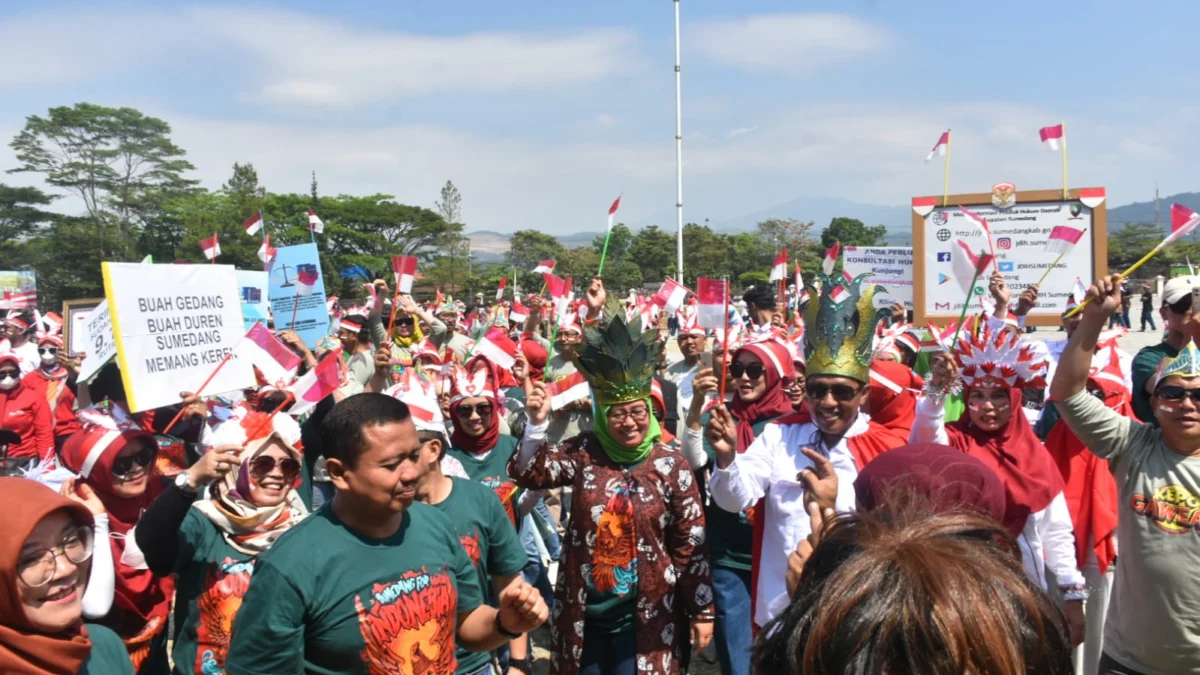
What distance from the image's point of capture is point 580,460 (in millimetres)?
3840

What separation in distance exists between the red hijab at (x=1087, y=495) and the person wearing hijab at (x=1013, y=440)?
274 millimetres

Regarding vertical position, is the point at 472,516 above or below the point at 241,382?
below

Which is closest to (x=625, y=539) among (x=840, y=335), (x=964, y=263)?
(x=840, y=335)

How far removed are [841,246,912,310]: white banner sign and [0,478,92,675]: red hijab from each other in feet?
30.5

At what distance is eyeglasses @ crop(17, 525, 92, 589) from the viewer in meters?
1.88

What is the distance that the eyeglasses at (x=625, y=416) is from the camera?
379 cm

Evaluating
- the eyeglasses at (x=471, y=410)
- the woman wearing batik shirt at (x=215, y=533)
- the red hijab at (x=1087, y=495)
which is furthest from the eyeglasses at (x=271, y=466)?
the red hijab at (x=1087, y=495)

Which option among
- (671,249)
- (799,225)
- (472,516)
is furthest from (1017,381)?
(799,225)

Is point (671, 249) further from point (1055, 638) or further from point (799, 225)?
point (1055, 638)

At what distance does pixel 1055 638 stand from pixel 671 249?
72005mm

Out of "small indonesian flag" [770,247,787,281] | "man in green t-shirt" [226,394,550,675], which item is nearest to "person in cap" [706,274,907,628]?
"man in green t-shirt" [226,394,550,675]

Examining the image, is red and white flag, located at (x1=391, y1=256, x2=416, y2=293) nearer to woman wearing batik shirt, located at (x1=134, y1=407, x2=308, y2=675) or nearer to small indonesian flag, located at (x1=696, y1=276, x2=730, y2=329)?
small indonesian flag, located at (x1=696, y1=276, x2=730, y2=329)

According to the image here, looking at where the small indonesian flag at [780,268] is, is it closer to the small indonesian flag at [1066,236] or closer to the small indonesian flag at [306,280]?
the small indonesian flag at [1066,236]

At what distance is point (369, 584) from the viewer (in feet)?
8.11
